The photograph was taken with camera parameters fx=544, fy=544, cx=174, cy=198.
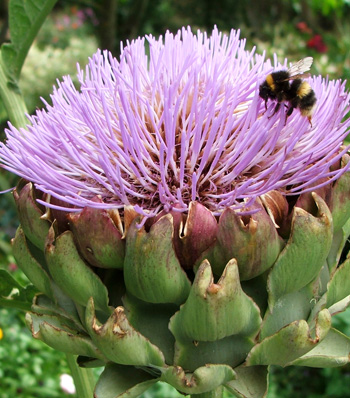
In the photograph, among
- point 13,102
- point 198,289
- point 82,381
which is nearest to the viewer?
point 198,289

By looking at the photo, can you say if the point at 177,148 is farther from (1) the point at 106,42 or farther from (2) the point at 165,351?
(1) the point at 106,42

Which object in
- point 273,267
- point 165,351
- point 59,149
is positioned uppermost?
point 59,149

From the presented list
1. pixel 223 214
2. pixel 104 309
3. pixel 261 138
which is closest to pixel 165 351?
pixel 104 309

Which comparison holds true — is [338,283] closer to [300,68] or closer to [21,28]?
[300,68]

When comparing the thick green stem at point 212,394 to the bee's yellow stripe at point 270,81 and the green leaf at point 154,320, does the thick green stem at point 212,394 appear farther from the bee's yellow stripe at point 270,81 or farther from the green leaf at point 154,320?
the bee's yellow stripe at point 270,81

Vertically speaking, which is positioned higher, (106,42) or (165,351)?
(106,42)

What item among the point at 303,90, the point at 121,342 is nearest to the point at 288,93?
the point at 303,90

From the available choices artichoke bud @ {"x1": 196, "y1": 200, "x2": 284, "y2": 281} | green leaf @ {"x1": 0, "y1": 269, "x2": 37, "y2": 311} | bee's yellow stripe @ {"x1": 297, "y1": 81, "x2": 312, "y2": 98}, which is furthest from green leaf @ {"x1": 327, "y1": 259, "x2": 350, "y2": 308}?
green leaf @ {"x1": 0, "y1": 269, "x2": 37, "y2": 311}
